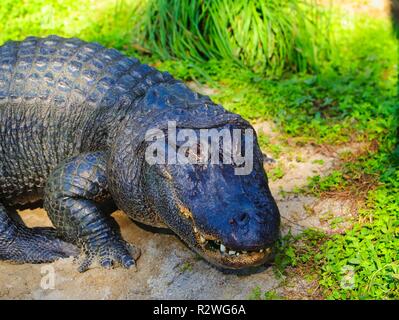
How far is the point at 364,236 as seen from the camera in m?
3.82

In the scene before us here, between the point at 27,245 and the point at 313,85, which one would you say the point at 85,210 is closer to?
the point at 27,245

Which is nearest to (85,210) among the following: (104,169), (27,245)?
(104,169)

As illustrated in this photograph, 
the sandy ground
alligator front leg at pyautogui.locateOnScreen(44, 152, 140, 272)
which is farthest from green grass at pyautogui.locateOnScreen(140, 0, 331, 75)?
alligator front leg at pyautogui.locateOnScreen(44, 152, 140, 272)

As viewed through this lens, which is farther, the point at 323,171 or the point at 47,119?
the point at 323,171

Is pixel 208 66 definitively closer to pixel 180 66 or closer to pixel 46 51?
pixel 180 66

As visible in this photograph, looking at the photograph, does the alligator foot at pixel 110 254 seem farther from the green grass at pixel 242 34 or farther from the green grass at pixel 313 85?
the green grass at pixel 242 34

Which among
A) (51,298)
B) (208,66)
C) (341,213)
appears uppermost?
(208,66)

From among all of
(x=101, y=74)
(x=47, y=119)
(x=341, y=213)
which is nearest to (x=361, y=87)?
(x=341, y=213)

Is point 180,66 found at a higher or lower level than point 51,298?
higher

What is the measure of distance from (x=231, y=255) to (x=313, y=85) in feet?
10.7

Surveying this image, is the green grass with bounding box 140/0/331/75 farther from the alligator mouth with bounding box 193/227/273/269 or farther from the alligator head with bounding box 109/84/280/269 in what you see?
the alligator mouth with bounding box 193/227/273/269

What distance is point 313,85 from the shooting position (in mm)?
6012
